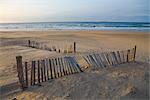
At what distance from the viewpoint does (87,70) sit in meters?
8.82

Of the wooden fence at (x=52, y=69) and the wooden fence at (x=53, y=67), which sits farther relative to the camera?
the wooden fence at (x=52, y=69)

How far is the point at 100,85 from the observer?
7.23 metres

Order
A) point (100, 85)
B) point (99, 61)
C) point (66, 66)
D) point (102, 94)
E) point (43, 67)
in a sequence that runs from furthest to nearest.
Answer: point (99, 61) < point (66, 66) < point (43, 67) < point (100, 85) < point (102, 94)

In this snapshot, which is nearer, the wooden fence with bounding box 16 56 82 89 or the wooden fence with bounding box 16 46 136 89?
the wooden fence with bounding box 16 46 136 89

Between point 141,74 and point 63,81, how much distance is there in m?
3.26

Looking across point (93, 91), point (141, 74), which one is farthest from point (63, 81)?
point (141, 74)

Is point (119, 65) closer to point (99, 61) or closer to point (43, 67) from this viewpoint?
point (99, 61)

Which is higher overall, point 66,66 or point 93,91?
point 66,66

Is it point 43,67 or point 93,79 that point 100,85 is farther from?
point 43,67

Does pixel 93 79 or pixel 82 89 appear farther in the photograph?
pixel 93 79

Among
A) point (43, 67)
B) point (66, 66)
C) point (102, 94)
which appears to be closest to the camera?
point (102, 94)

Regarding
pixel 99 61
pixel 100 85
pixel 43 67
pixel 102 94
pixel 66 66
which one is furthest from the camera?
A: pixel 99 61

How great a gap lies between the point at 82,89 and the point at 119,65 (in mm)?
3409

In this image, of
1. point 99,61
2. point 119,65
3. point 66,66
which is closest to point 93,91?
point 66,66
